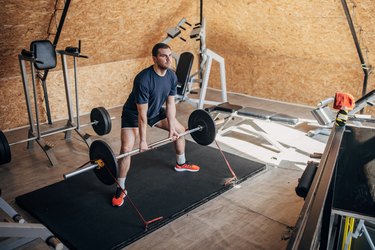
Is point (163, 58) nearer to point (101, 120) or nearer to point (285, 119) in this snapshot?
point (101, 120)

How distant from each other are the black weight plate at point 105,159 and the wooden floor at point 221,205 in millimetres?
441

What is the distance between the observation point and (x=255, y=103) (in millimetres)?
5027

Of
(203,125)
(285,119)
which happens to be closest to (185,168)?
(203,125)

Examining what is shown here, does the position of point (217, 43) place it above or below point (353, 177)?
above

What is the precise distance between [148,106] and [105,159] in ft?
2.07

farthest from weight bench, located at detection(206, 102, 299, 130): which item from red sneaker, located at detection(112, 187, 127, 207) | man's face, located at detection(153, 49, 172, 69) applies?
red sneaker, located at detection(112, 187, 127, 207)

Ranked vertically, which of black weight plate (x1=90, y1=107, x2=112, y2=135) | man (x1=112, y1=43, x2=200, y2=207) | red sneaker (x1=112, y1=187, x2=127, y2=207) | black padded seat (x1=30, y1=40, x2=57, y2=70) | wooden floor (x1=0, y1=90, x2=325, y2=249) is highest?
black padded seat (x1=30, y1=40, x2=57, y2=70)

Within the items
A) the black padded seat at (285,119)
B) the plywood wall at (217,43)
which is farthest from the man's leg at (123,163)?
the plywood wall at (217,43)

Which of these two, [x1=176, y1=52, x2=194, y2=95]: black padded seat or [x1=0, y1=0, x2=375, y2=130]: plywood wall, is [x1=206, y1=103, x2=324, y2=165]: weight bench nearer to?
[x1=176, y1=52, x2=194, y2=95]: black padded seat

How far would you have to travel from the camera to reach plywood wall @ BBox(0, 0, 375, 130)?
12.0 ft

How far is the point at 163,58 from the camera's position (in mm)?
2367

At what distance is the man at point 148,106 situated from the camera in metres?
2.37

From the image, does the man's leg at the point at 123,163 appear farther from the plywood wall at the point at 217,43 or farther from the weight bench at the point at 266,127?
the plywood wall at the point at 217,43

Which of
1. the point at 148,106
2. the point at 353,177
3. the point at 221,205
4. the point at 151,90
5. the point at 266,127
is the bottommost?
the point at 221,205
